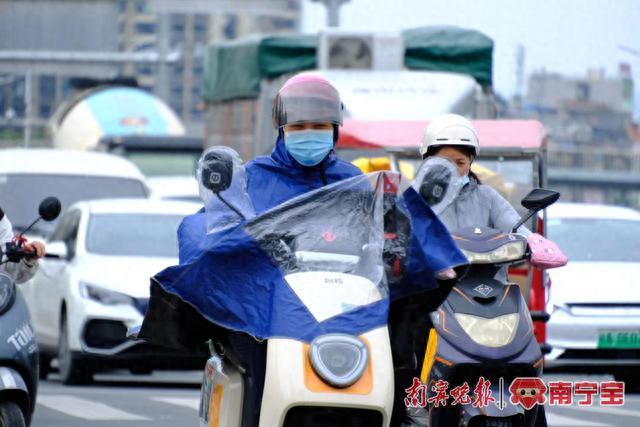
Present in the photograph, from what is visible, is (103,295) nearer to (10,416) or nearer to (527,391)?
(10,416)

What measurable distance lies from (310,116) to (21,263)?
9.51ft

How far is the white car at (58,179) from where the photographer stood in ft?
65.4

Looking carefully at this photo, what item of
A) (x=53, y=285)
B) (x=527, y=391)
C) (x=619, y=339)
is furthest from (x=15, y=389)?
(x=53, y=285)

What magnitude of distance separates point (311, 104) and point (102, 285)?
899cm

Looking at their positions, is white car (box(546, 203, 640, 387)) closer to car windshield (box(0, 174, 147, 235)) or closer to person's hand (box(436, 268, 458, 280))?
car windshield (box(0, 174, 147, 235))

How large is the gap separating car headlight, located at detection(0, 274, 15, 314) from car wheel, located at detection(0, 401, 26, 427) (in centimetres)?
51

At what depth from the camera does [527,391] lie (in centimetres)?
718

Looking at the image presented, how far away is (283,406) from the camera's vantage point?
209 inches

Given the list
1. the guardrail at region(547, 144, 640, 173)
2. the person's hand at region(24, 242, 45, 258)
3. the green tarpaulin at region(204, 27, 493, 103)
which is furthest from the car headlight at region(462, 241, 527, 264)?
the guardrail at region(547, 144, 640, 173)

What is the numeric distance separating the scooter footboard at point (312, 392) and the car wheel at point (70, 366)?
378 inches

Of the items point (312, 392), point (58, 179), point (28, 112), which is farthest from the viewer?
point (28, 112)

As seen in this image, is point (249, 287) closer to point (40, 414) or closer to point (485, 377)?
point (485, 377)

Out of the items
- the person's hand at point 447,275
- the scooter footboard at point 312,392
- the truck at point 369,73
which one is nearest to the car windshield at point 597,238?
the truck at point 369,73

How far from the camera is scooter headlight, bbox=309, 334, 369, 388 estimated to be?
5.32m
